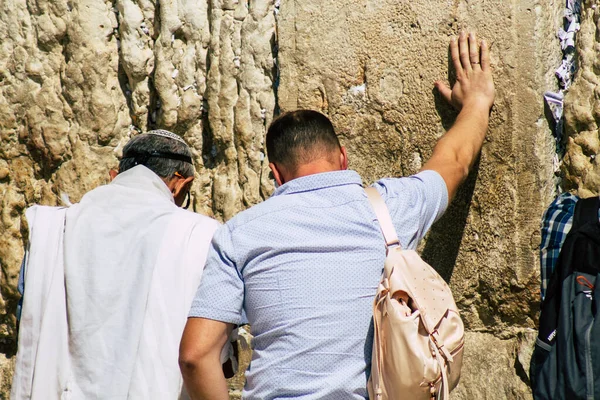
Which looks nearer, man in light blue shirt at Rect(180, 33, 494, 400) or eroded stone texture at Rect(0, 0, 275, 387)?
man in light blue shirt at Rect(180, 33, 494, 400)

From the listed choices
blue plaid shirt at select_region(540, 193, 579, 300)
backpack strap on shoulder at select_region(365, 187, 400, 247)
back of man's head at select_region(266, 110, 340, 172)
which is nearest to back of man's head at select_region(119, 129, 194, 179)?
back of man's head at select_region(266, 110, 340, 172)

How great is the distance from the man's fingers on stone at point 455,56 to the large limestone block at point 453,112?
37mm

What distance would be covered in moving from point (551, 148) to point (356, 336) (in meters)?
1.04

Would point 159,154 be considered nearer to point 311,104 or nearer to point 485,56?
point 311,104

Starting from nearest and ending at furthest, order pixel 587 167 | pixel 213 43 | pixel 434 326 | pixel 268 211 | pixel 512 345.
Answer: pixel 434 326
pixel 268 211
pixel 587 167
pixel 512 345
pixel 213 43

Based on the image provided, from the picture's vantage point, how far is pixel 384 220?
218cm

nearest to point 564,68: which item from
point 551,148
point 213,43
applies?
point 551,148

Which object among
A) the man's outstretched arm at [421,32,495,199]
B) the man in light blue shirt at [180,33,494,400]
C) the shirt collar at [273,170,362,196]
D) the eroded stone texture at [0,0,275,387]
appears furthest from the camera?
the eroded stone texture at [0,0,275,387]

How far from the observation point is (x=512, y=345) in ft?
9.17

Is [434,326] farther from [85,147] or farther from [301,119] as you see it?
[85,147]

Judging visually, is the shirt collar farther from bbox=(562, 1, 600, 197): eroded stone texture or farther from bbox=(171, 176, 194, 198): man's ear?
bbox=(562, 1, 600, 197): eroded stone texture

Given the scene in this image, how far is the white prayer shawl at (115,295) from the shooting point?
258 cm

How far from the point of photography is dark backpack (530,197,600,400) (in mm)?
2070

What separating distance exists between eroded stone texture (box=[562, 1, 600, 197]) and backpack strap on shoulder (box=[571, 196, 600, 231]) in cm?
30
